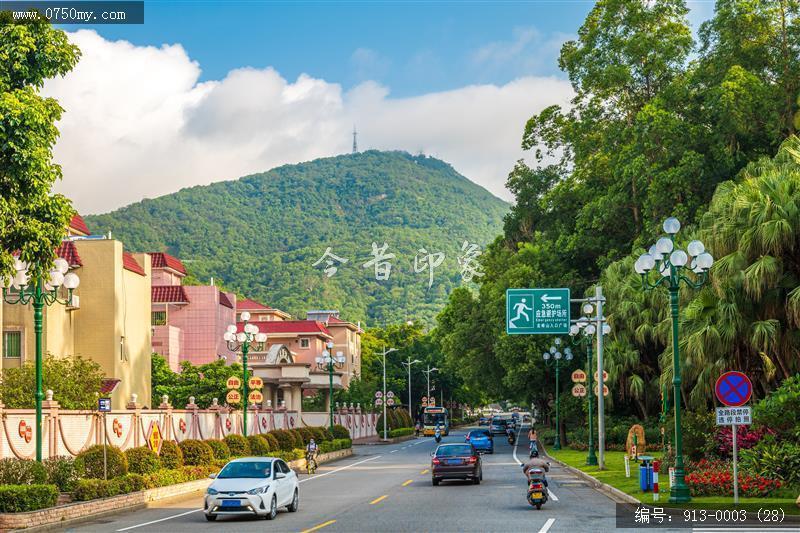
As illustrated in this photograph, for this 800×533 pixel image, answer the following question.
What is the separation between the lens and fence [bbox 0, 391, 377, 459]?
2736cm

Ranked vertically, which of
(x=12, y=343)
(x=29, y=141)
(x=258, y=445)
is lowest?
(x=258, y=445)

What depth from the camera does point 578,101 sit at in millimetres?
64875

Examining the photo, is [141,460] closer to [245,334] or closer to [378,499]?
[378,499]

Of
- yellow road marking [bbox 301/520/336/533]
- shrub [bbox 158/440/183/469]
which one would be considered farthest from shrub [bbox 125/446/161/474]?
yellow road marking [bbox 301/520/336/533]

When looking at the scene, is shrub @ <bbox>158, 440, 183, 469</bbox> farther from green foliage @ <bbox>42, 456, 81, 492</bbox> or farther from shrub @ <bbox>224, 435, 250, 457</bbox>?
green foliage @ <bbox>42, 456, 81, 492</bbox>

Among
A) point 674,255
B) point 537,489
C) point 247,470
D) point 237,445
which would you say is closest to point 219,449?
point 237,445

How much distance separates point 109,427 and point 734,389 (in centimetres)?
1971

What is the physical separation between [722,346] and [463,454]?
9353 mm

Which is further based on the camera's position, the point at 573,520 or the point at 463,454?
the point at 463,454

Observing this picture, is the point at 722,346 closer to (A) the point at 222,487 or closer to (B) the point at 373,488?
(B) the point at 373,488

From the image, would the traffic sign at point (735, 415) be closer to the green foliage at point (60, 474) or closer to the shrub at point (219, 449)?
the green foliage at point (60, 474)

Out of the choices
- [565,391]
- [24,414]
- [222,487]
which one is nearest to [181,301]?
[565,391]

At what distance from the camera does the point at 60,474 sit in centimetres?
2642

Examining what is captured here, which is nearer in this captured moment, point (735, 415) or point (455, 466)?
point (735, 415)
